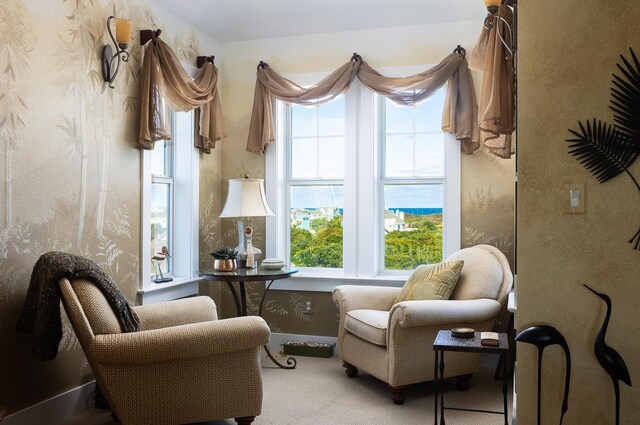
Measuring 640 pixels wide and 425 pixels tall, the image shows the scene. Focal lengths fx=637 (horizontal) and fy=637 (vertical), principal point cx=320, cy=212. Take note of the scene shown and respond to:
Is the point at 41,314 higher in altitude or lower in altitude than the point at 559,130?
lower

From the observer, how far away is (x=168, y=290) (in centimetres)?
449

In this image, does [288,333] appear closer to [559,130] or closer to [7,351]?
[7,351]

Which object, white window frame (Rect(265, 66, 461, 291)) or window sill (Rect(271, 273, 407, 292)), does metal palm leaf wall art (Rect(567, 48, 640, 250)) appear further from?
window sill (Rect(271, 273, 407, 292))

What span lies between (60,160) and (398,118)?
2.54 metres

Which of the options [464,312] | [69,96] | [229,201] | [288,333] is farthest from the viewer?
[288,333]

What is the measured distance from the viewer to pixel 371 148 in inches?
193

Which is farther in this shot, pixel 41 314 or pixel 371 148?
pixel 371 148

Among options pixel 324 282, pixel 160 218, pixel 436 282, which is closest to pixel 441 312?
pixel 436 282

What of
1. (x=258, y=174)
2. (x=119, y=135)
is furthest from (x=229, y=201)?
(x=119, y=135)

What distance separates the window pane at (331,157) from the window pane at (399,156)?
370mm

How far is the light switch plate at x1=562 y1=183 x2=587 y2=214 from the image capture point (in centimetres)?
244

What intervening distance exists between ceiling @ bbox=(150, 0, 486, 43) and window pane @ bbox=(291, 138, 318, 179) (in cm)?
86

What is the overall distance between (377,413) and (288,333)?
163cm

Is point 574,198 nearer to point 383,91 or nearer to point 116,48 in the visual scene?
point 383,91
